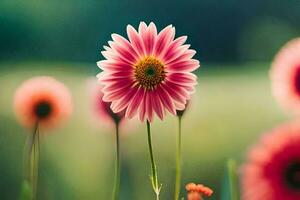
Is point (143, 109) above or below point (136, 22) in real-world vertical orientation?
below

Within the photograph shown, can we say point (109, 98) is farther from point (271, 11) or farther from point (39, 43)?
point (271, 11)

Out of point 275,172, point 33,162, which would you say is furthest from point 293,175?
point 33,162

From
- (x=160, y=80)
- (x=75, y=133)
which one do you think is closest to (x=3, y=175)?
(x=75, y=133)

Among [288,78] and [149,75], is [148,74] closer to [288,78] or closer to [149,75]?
[149,75]

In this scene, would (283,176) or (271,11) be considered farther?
(271,11)

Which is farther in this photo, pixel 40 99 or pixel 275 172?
pixel 40 99

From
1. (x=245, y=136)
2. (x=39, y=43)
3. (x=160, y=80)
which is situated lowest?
(x=245, y=136)

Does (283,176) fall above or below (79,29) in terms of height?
below

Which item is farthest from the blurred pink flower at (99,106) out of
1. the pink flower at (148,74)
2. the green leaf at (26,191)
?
the green leaf at (26,191)
